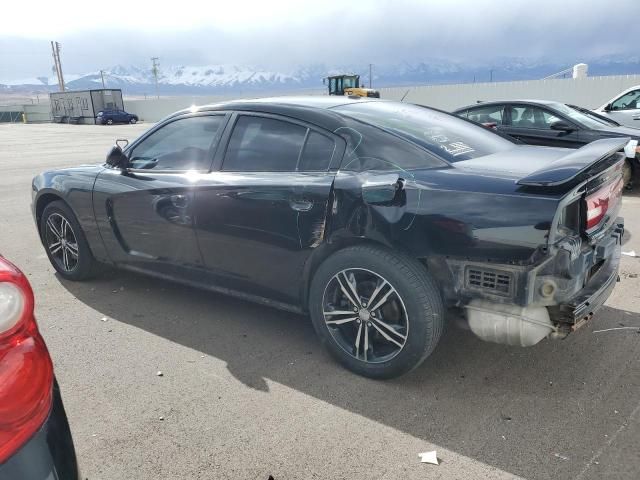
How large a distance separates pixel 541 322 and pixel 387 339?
81cm

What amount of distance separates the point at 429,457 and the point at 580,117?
7.40 metres

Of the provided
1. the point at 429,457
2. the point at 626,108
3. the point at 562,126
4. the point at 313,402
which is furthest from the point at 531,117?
the point at 429,457

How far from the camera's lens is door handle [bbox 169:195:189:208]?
3.77 metres

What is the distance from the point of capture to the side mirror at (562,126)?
323 inches

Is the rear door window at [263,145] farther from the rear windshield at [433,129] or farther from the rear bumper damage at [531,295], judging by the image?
the rear bumper damage at [531,295]

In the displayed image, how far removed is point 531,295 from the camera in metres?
2.62

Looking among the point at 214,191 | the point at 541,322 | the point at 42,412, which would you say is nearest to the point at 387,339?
the point at 541,322

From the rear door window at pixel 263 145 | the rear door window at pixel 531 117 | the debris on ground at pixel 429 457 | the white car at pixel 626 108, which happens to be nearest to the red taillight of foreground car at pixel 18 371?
the debris on ground at pixel 429 457

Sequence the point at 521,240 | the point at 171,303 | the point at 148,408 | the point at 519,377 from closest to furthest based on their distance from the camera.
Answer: the point at 521,240 < the point at 148,408 < the point at 519,377 < the point at 171,303

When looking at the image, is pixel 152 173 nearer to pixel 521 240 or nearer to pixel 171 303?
pixel 171 303

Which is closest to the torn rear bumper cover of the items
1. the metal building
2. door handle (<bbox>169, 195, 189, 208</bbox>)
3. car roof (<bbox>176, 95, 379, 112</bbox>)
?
car roof (<bbox>176, 95, 379, 112</bbox>)

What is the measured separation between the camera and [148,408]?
3.00 m

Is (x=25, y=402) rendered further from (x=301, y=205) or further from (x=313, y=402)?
(x=301, y=205)

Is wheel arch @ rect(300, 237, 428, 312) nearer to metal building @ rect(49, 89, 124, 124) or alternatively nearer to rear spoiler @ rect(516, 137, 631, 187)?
rear spoiler @ rect(516, 137, 631, 187)
